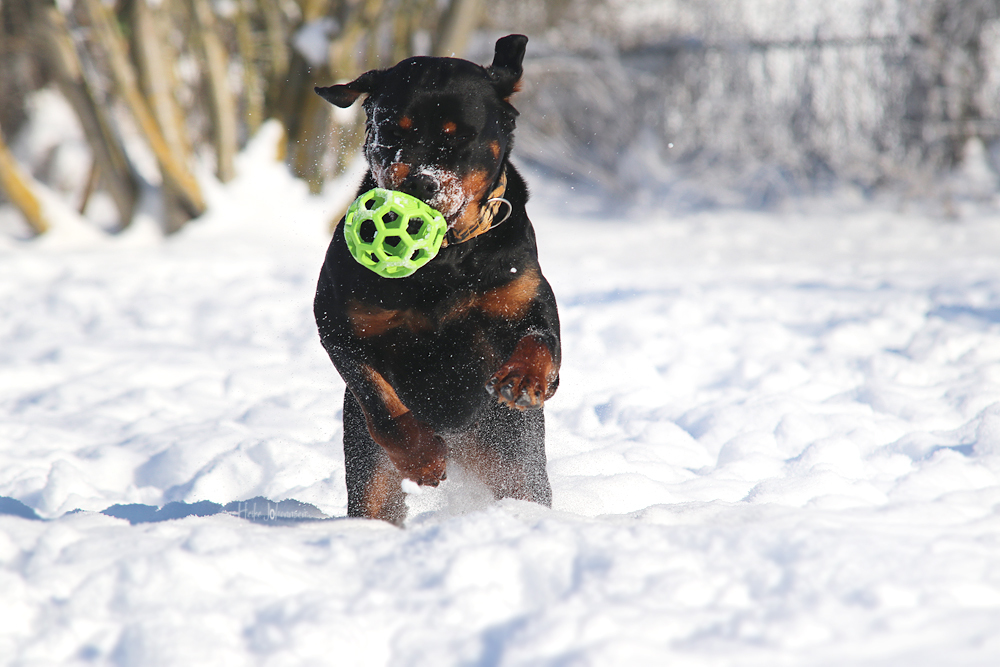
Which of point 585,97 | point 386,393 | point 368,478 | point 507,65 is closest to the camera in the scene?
point 386,393

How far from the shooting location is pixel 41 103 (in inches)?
412

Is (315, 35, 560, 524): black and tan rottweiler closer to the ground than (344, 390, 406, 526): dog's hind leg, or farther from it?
farther from it

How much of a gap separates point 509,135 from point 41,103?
1005cm

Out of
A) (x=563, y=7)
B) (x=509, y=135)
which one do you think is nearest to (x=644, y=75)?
(x=563, y=7)

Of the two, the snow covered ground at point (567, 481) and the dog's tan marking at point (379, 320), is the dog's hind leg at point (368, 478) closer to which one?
the snow covered ground at point (567, 481)

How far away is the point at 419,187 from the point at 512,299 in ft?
1.28

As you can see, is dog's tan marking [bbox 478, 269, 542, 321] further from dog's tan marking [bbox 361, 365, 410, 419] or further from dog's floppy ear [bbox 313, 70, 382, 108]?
dog's floppy ear [bbox 313, 70, 382, 108]

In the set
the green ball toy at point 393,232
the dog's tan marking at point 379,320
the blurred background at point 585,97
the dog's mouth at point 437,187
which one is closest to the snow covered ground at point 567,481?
the dog's tan marking at point 379,320

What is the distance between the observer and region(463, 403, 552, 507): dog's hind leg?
2406mm

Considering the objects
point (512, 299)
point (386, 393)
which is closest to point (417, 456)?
point (386, 393)

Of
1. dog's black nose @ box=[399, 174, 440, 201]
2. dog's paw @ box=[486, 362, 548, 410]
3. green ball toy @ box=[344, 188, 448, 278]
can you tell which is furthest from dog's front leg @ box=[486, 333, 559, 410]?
dog's black nose @ box=[399, 174, 440, 201]

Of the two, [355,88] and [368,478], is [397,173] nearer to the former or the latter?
[355,88]

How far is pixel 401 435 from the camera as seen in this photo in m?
2.12

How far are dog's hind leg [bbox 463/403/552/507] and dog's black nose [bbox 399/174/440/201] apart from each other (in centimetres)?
66
